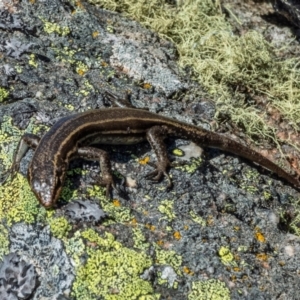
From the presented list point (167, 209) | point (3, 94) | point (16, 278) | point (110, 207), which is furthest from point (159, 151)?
point (16, 278)

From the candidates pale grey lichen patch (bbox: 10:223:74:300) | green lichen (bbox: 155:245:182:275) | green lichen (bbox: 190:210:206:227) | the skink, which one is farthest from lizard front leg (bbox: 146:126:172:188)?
pale grey lichen patch (bbox: 10:223:74:300)

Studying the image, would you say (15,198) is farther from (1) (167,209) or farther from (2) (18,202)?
(1) (167,209)

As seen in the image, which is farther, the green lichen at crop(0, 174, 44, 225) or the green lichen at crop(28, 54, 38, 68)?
the green lichen at crop(28, 54, 38, 68)

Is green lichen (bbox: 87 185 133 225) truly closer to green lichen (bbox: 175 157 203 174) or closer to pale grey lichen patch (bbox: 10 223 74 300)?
pale grey lichen patch (bbox: 10 223 74 300)

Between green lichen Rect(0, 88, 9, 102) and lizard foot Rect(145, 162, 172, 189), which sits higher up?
lizard foot Rect(145, 162, 172, 189)

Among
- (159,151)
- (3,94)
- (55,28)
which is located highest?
(159,151)

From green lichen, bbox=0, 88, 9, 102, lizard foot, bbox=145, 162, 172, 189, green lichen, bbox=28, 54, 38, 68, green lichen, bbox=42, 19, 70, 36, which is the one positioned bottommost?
green lichen, bbox=0, 88, 9, 102
